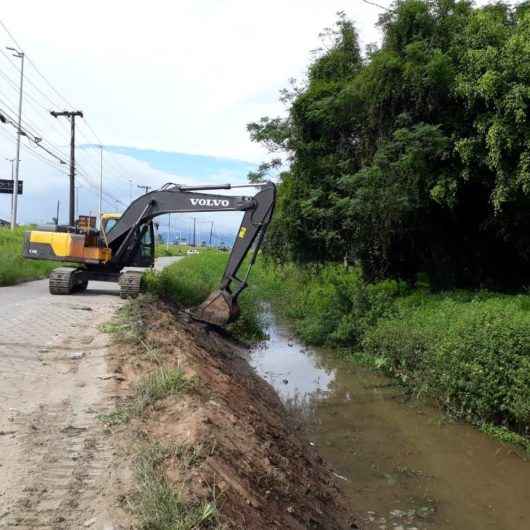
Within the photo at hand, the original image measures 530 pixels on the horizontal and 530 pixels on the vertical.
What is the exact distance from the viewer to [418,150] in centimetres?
1180

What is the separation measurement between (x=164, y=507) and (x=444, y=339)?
7.19 meters

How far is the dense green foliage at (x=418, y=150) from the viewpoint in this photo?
11.1m

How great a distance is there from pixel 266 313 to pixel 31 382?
15.3 m

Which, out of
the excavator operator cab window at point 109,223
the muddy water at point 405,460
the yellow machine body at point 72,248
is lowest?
the muddy water at point 405,460

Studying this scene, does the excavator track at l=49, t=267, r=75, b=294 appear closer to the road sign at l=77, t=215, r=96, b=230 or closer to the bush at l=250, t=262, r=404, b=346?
the road sign at l=77, t=215, r=96, b=230

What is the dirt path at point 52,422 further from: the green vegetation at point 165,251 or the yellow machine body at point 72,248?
the green vegetation at point 165,251

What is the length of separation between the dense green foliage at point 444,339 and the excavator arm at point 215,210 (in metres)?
3.41

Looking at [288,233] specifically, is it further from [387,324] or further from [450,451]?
[450,451]

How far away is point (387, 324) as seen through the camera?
41.6 feet

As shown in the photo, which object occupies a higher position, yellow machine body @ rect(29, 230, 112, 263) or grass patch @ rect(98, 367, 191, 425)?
yellow machine body @ rect(29, 230, 112, 263)

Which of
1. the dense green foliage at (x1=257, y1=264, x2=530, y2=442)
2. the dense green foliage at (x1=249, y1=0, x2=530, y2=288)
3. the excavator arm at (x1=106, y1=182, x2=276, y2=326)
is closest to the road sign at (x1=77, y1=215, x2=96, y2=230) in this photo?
the excavator arm at (x1=106, y1=182, x2=276, y2=326)

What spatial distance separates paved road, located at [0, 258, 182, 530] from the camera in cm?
370

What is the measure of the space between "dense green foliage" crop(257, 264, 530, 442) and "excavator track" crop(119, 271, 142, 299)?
477cm

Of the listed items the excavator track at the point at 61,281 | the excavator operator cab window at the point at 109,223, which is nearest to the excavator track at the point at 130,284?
the excavator track at the point at 61,281
